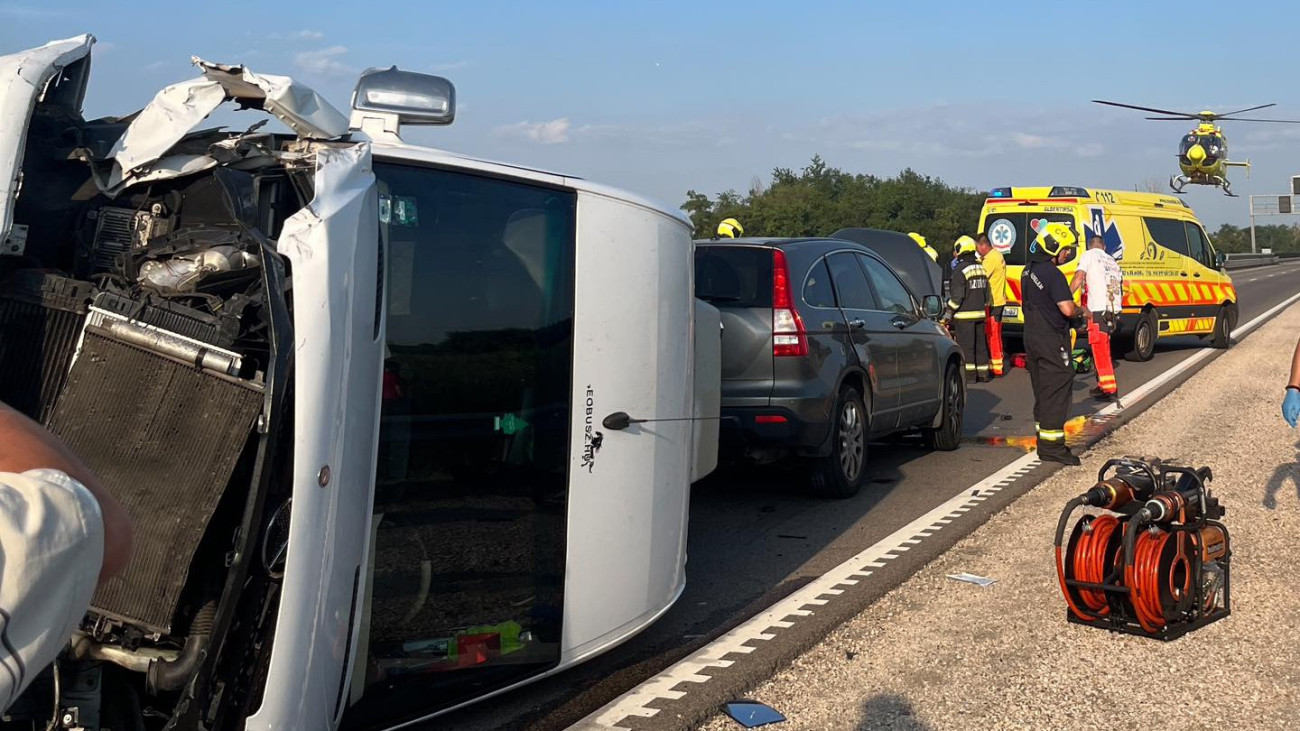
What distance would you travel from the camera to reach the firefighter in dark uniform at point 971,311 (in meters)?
15.7

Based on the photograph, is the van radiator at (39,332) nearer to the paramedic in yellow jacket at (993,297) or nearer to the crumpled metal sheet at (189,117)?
the crumpled metal sheet at (189,117)

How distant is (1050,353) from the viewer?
9.40m

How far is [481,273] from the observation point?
4.03 m

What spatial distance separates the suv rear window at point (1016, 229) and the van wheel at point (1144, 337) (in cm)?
167

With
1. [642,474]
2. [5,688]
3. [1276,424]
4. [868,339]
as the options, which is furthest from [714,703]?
[1276,424]

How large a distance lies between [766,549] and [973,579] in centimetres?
127

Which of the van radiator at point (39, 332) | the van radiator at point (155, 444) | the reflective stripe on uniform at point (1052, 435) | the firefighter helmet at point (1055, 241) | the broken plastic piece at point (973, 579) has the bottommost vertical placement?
the broken plastic piece at point (973, 579)

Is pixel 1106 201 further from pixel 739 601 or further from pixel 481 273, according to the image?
pixel 481 273

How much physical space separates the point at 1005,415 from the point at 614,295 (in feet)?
29.9

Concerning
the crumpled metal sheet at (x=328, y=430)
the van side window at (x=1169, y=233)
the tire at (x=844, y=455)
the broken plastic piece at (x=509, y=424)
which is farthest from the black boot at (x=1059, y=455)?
the van side window at (x=1169, y=233)

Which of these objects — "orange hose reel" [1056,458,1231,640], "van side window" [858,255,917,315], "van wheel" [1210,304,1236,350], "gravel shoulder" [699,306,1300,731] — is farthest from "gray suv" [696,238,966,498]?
"van wheel" [1210,304,1236,350]

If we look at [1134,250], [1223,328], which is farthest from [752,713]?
[1223,328]

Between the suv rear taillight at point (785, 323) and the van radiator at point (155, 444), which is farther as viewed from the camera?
the suv rear taillight at point (785, 323)

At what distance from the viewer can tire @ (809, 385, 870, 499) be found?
824 centimetres
